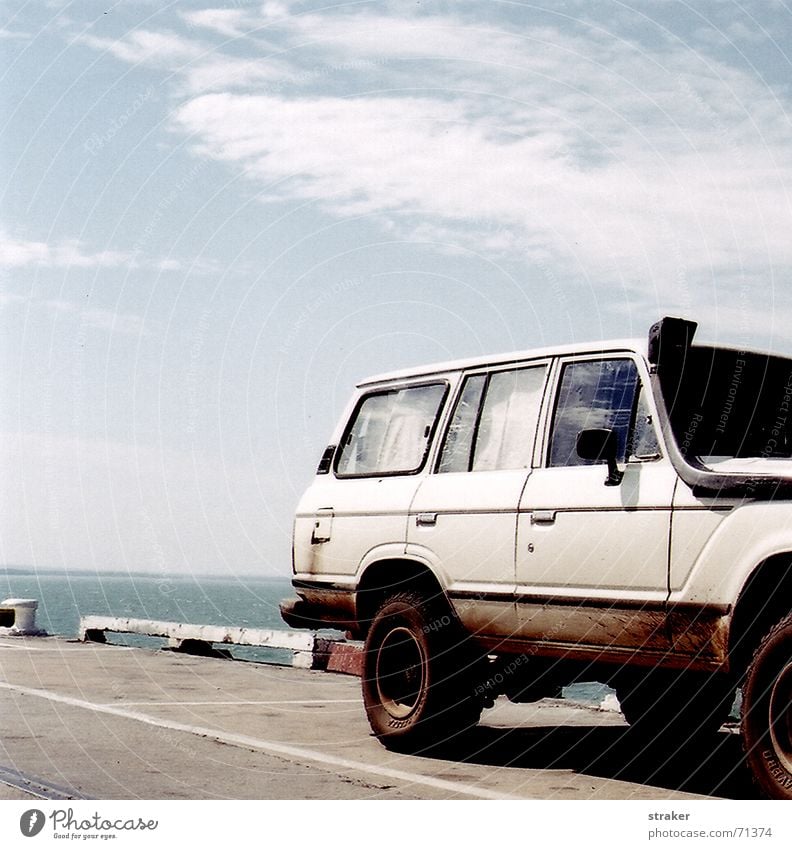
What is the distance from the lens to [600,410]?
688cm

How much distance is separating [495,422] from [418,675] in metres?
1.66

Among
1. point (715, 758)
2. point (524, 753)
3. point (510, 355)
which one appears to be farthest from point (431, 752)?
point (510, 355)

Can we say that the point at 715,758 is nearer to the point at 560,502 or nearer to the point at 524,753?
the point at 524,753

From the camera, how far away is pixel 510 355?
25.1 ft

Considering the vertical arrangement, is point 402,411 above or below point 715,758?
above

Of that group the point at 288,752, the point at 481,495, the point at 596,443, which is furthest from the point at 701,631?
the point at 288,752

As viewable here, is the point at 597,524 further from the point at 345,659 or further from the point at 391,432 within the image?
the point at 345,659

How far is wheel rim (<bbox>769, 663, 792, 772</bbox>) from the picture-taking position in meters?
5.61

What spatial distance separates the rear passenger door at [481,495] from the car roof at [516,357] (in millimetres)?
68

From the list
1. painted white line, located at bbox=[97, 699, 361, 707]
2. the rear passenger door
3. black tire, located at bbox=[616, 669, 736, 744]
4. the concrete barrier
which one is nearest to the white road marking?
the concrete barrier

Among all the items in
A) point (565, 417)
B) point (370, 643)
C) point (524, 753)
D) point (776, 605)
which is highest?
point (565, 417)

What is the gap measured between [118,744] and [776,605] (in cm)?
417

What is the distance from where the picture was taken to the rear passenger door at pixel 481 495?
279 inches
